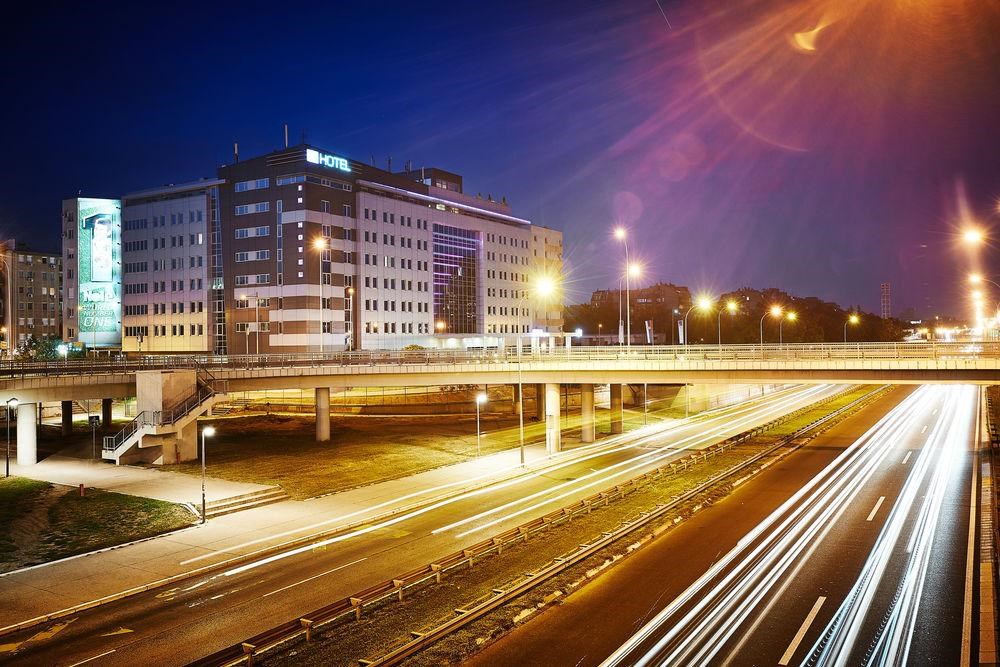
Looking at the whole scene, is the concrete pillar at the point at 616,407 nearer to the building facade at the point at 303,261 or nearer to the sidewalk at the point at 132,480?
the building facade at the point at 303,261

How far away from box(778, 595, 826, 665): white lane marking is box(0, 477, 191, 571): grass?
2443 centimetres

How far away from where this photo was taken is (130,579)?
23078 millimetres

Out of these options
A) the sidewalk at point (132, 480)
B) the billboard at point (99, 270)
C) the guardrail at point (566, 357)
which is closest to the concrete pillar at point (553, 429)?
the guardrail at point (566, 357)

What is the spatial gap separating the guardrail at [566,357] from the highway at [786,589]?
896 centimetres

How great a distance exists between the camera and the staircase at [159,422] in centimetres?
4459

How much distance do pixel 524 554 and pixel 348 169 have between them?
88760 mm

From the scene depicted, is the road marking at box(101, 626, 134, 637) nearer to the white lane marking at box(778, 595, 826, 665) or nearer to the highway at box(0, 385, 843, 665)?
the highway at box(0, 385, 843, 665)

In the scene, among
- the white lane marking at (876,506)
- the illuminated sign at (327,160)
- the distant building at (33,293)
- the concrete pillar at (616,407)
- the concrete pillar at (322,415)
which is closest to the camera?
the white lane marking at (876,506)

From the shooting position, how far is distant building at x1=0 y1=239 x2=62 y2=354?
15900 cm

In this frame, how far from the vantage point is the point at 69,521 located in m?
30.8

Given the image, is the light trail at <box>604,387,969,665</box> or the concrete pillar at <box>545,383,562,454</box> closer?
the light trail at <box>604,387,969,665</box>

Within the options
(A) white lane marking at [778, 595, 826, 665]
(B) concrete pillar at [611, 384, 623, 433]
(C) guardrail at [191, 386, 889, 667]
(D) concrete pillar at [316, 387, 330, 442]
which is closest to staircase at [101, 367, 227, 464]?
(D) concrete pillar at [316, 387, 330, 442]

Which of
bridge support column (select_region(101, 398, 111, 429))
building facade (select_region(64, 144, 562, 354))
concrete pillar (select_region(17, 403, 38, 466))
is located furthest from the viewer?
building facade (select_region(64, 144, 562, 354))

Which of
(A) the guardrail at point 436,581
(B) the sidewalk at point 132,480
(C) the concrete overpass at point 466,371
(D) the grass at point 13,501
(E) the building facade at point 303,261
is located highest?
(E) the building facade at point 303,261
